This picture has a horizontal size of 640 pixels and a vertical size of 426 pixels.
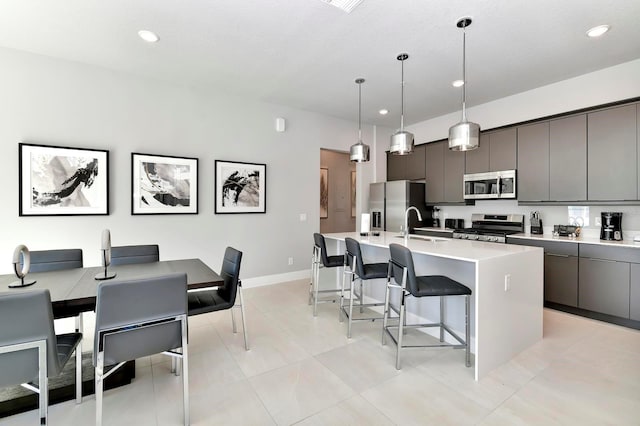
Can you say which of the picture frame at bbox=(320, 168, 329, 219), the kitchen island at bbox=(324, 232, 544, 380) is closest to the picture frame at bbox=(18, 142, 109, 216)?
the kitchen island at bbox=(324, 232, 544, 380)

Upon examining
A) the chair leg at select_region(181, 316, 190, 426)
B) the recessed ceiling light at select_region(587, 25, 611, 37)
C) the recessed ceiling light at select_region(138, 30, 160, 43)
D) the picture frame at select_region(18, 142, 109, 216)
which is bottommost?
the chair leg at select_region(181, 316, 190, 426)

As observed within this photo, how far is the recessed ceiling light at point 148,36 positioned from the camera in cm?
274

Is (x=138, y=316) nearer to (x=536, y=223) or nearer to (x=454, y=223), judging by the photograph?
(x=536, y=223)

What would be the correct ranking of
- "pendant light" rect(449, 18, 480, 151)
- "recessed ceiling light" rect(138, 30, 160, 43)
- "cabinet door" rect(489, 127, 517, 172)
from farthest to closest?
1. "cabinet door" rect(489, 127, 517, 172)
2. "recessed ceiling light" rect(138, 30, 160, 43)
3. "pendant light" rect(449, 18, 480, 151)

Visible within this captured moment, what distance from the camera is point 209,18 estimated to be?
254cm

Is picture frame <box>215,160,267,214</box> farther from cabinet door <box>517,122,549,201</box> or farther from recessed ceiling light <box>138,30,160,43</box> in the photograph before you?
cabinet door <box>517,122,549,201</box>

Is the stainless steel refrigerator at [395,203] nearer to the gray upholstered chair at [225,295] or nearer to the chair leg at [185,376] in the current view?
the gray upholstered chair at [225,295]

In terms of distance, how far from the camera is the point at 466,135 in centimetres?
259

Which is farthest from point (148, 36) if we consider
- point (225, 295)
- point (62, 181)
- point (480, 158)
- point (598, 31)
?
point (480, 158)

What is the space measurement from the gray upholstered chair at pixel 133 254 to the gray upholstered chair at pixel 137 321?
1.27 m

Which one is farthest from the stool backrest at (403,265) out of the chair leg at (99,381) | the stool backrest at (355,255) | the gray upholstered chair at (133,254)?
the gray upholstered chair at (133,254)

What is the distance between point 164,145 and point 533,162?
4.98 metres

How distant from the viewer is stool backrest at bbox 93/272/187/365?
1519mm

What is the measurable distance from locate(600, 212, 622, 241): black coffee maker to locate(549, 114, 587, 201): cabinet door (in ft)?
1.07
